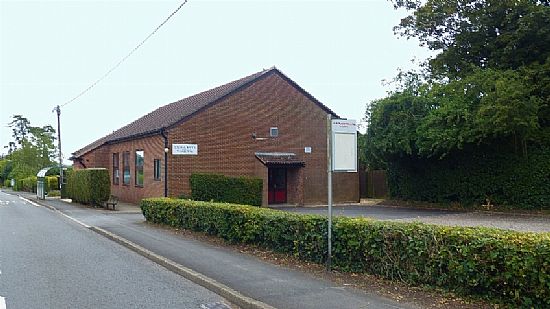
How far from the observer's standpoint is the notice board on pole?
863 cm

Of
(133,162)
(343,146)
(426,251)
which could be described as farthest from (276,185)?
(426,251)

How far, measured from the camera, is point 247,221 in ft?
38.0

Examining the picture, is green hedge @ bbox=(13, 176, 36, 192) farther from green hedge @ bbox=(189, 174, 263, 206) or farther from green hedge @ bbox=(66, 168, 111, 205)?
green hedge @ bbox=(189, 174, 263, 206)

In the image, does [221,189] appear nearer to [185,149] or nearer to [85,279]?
[185,149]

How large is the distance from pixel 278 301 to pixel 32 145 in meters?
66.2

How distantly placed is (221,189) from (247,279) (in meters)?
17.1

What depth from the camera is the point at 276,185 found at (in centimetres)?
3059

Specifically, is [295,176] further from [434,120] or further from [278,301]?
[278,301]

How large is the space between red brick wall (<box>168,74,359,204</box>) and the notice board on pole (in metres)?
18.5

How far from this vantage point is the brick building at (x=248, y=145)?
2698cm

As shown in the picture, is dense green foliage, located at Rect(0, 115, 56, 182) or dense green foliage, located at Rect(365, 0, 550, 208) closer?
dense green foliage, located at Rect(365, 0, 550, 208)

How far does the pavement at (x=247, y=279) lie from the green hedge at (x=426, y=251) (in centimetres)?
62

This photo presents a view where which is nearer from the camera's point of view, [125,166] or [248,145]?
[248,145]

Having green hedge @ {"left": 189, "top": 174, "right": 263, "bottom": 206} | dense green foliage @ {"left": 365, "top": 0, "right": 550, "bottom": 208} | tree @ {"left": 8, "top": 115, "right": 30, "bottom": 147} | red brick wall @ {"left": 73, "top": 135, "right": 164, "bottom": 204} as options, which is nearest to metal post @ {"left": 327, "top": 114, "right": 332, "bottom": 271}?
dense green foliage @ {"left": 365, "top": 0, "right": 550, "bottom": 208}
